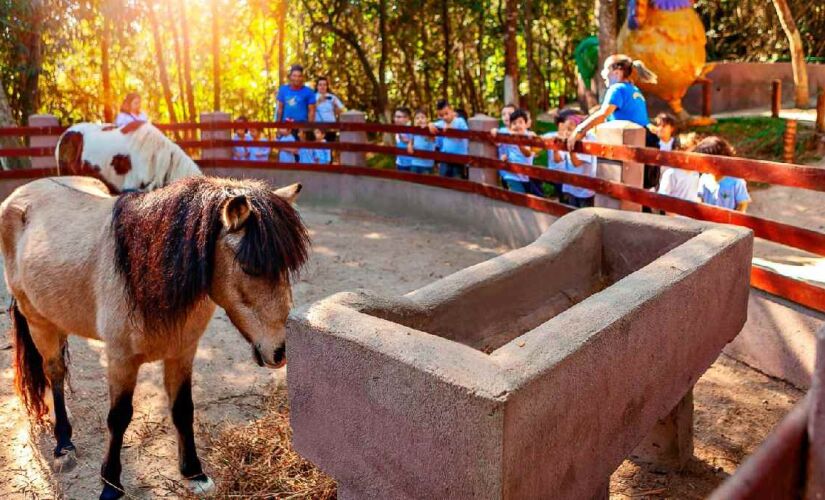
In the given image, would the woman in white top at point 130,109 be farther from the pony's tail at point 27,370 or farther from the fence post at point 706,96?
the fence post at point 706,96

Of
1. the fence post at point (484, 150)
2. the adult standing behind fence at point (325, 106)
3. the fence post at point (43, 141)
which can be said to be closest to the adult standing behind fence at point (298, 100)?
the adult standing behind fence at point (325, 106)

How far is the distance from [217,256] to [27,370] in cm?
172

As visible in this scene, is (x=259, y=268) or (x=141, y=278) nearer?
(x=259, y=268)

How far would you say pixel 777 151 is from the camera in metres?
9.13

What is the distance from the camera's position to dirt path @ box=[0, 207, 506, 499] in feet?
11.0

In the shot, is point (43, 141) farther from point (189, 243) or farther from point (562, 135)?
point (189, 243)

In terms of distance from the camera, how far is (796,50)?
1059 cm

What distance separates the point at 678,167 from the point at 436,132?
12.1ft

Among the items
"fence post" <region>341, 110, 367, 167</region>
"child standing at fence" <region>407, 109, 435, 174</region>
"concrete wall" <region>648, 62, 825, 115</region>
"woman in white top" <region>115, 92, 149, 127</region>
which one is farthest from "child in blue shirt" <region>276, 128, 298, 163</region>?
"concrete wall" <region>648, 62, 825, 115</region>

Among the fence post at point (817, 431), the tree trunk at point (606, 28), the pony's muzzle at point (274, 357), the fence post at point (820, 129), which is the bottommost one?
the pony's muzzle at point (274, 357)

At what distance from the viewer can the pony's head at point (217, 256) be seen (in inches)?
102

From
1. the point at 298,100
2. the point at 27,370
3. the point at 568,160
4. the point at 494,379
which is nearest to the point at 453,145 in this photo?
the point at 568,160

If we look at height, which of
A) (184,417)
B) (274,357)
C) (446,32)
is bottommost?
(184,417)

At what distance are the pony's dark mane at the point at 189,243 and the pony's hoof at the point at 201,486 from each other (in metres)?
0.79
